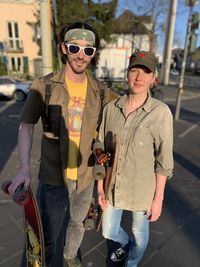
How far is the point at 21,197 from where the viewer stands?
1567mm

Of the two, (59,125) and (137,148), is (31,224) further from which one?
(137,148)

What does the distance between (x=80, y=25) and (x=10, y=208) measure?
98.5 inches

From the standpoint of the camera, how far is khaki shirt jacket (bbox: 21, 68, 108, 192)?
5.43 feet

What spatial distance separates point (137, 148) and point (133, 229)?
0.74 meters

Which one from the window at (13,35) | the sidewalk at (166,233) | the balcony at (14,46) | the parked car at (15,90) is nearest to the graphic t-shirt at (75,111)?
the sidewalk at (166,233)

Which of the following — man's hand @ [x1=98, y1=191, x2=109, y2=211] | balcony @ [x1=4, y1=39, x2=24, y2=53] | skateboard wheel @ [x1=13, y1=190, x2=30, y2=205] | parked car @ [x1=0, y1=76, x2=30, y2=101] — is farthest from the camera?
balcony @ [x1=4, y1=39, x2=24, y2=53]

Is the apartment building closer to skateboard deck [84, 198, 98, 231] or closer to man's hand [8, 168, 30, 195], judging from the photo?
skateboard deck [84, 198, 98, 231]

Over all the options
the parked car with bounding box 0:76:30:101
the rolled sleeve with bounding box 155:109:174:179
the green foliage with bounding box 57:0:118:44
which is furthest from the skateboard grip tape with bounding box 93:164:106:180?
the green foliage with bounding box 57:0:118:44

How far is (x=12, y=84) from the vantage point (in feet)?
43.8

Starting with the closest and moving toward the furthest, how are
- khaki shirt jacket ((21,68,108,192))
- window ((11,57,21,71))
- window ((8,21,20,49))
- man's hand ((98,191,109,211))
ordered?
khaki shirt jacket ((21,68,108,192)) < man's hand ((98,191,109,211)) < window ((8,21,20,49)) < window ((11,57,21,71))

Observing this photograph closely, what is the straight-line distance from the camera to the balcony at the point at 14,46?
87.1ft

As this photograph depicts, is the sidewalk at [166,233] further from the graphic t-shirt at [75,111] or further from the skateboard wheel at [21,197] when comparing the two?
the graphic t-shirt at [75,111]

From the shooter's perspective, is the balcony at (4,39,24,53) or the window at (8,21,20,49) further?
the balcony at (4,39,24,53)

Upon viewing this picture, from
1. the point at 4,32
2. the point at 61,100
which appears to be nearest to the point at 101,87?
the point at 61,100
